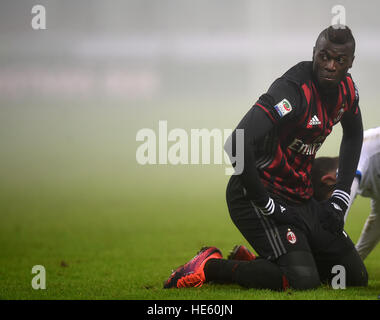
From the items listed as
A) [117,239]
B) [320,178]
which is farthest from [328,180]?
[117,239]

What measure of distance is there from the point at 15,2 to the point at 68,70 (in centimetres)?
158

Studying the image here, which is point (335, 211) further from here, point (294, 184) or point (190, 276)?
point (190, 276)

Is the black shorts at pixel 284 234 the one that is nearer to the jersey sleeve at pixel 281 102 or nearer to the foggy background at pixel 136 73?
the jersey sleeve at pixel 281 102

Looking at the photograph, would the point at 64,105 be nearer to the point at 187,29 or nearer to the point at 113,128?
the point at 113,128

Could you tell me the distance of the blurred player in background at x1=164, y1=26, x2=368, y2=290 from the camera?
4141 mm

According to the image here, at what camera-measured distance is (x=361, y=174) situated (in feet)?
16.7

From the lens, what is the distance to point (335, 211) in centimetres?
450

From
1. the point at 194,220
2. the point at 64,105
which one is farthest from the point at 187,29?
the point at 194,220

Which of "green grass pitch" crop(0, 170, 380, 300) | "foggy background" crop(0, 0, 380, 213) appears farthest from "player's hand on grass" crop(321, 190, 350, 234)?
"foggy background" crop(0, 0, 380, 213)

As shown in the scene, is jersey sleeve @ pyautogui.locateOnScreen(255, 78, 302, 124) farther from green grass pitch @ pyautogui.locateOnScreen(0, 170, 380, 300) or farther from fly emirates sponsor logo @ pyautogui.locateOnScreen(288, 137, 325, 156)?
green grass pitch @ pyautogui.locateOnScreen(0, 170, 380, 300)

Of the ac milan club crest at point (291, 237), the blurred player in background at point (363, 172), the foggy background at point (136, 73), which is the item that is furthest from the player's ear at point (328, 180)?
the foggy background at point (136, 73)

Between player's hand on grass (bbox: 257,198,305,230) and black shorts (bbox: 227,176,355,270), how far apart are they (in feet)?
0.10

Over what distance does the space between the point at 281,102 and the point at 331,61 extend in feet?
1.48

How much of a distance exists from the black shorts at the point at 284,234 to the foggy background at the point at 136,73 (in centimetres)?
599
